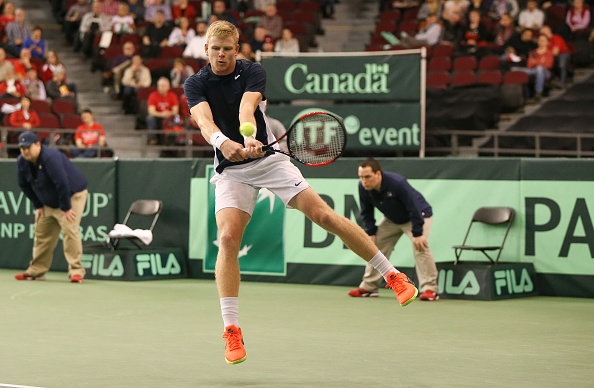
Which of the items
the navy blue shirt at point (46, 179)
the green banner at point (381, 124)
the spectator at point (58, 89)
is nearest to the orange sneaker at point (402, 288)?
the navy blue shirt at point (46, 179)

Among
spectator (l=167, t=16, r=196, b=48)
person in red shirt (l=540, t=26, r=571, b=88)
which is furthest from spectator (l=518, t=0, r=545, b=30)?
spectator (l=167, t=16, r=196, b=48)

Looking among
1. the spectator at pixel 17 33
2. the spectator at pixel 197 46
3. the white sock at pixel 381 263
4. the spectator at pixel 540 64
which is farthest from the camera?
the spectator at pixel 17 33

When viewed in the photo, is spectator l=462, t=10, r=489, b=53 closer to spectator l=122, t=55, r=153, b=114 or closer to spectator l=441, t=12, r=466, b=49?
spectator l=441, t=12, r=466, b=49

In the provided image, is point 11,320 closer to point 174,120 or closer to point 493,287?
point 493,287

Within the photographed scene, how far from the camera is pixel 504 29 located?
19.9m

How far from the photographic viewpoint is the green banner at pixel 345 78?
1388cm

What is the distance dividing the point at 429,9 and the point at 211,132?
50.9 ft

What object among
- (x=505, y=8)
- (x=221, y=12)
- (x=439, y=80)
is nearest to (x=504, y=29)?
(x=505, y=8)

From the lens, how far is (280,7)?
2362 cm

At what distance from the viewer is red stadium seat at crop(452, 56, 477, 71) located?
1864 cm

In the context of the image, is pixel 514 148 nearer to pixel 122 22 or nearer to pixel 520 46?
pixel 520 46

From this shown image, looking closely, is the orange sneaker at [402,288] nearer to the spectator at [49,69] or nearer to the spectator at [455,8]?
the spectator at [455,8]

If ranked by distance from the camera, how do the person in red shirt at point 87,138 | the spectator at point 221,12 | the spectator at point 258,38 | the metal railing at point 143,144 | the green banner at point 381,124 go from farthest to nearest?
the spectator at point 221,12 → the spectator at point 258,38 → the person in red shirt at point 87,138 → the metal railing at point 143,144 → the green banner at point 381,124

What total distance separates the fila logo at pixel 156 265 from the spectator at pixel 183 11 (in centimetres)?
1060
